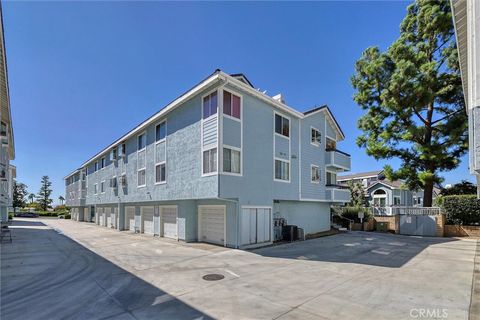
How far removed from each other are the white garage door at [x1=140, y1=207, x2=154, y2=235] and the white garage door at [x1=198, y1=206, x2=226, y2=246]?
6.01 metres

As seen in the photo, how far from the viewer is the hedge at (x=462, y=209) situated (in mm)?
19328

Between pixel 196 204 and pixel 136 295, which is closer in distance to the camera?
pixel 136 295

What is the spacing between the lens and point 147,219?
22094 millimetres

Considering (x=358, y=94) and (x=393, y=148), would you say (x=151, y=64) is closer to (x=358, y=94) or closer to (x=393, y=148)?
(x=358, y=94)

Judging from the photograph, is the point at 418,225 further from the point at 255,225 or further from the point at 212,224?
the point at 212,224

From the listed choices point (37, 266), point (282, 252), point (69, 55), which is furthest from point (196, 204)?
point (69, 55)

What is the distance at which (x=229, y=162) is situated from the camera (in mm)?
13922

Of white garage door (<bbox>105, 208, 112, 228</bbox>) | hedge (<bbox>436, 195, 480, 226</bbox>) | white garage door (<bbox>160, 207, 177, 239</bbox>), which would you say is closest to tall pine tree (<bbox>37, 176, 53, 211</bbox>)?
white garage door (<bbox>105, 208, 112, 228</bbox>)

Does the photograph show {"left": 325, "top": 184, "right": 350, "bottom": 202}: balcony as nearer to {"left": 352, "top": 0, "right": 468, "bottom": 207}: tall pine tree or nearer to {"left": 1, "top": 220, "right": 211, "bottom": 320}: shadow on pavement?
{"left": 352, "top": 0, "right": 468, "bottom": 207}: tall pine tree

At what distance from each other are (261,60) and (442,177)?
1755 cm

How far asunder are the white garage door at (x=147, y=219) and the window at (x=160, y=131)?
5.87 meters

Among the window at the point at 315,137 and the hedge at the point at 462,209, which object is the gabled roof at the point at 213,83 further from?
the hedge at the point at 462,209

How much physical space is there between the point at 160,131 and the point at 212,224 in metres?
7.47

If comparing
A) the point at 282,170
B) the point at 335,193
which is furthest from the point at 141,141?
the point at 335,193
